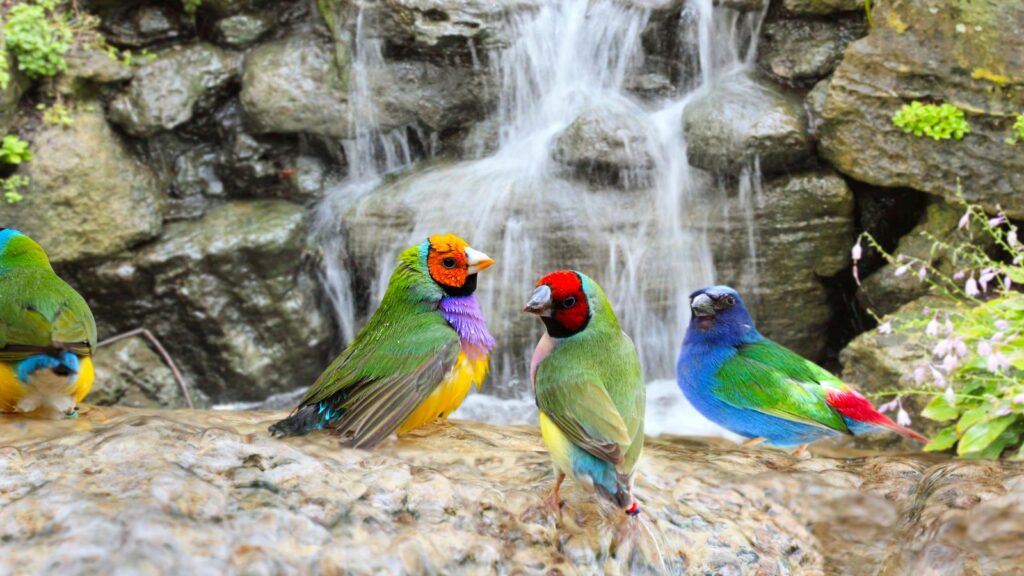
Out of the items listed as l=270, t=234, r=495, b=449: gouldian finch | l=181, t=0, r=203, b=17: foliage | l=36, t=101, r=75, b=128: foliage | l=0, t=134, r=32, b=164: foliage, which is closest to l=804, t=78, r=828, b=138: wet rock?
l=270, t=234, r=495, b=449: gouldian finch

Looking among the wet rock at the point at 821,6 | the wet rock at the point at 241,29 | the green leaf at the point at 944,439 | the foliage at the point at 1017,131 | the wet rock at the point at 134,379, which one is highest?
the wet rock at the point at 241,29

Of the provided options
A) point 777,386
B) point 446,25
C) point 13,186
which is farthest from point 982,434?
point 13,186

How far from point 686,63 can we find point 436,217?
2.26m

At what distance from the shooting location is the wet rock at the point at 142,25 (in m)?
7.39

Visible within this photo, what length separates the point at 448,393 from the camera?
9.92ft

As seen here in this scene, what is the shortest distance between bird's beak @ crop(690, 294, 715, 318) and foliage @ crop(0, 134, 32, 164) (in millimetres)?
5140

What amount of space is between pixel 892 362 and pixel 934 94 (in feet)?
5.53

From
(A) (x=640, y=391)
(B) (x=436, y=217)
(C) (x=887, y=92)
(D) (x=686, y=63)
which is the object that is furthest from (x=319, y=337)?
(A) (x=640, y=391)

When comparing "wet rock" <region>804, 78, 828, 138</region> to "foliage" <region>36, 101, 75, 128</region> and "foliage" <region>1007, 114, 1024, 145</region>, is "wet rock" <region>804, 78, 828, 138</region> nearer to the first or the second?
"foliage" <region>1007, 114, 1024, 145</region>

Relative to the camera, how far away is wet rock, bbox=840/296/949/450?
555 cm

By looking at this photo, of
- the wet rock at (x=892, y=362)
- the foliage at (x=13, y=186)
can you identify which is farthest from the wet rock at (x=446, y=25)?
the wet rock at (x=892, y=362)

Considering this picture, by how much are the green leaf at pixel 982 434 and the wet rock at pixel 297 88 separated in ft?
16.2

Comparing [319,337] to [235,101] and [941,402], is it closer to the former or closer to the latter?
[235,101]

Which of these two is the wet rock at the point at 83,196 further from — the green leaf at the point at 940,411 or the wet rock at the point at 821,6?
the green leaf at the point at 940,411
